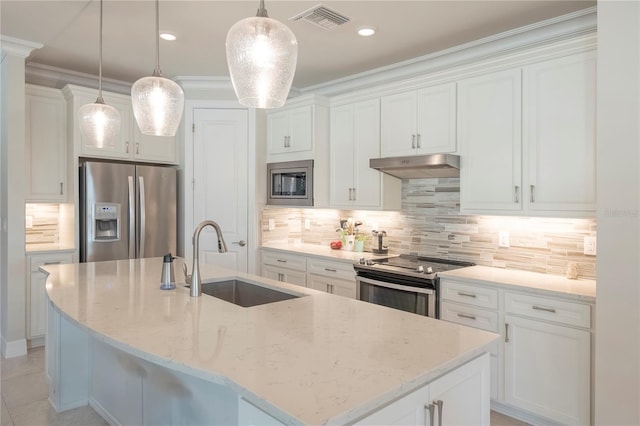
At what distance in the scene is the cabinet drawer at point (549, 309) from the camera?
240 centimetres

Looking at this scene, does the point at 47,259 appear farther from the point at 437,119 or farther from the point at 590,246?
the point at 590,246

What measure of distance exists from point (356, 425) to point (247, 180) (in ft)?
12.1

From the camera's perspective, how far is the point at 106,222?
410 cm

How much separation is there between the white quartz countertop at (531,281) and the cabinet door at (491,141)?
0.47 metres

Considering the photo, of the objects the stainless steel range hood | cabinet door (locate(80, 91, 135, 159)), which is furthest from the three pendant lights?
cabinet door (locate(80, 91, 135, 159))

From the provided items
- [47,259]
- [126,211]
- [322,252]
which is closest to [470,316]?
[322,252]

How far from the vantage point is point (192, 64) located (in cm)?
411

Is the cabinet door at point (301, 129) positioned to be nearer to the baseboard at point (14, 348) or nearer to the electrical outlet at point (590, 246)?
the electrical outlet at point (590, 246)

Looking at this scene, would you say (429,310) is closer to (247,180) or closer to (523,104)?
(523,104)

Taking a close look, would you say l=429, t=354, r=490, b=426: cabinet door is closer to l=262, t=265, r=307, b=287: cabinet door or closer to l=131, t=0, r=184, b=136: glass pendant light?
l=131, t=0, r=184, b=136: glass pendant light

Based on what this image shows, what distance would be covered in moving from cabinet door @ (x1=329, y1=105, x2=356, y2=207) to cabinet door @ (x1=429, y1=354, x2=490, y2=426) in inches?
104

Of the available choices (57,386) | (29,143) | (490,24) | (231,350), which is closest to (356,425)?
(231,350)

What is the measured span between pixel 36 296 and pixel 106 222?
0.86m

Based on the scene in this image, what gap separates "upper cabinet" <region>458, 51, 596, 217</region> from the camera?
8.58 feet
